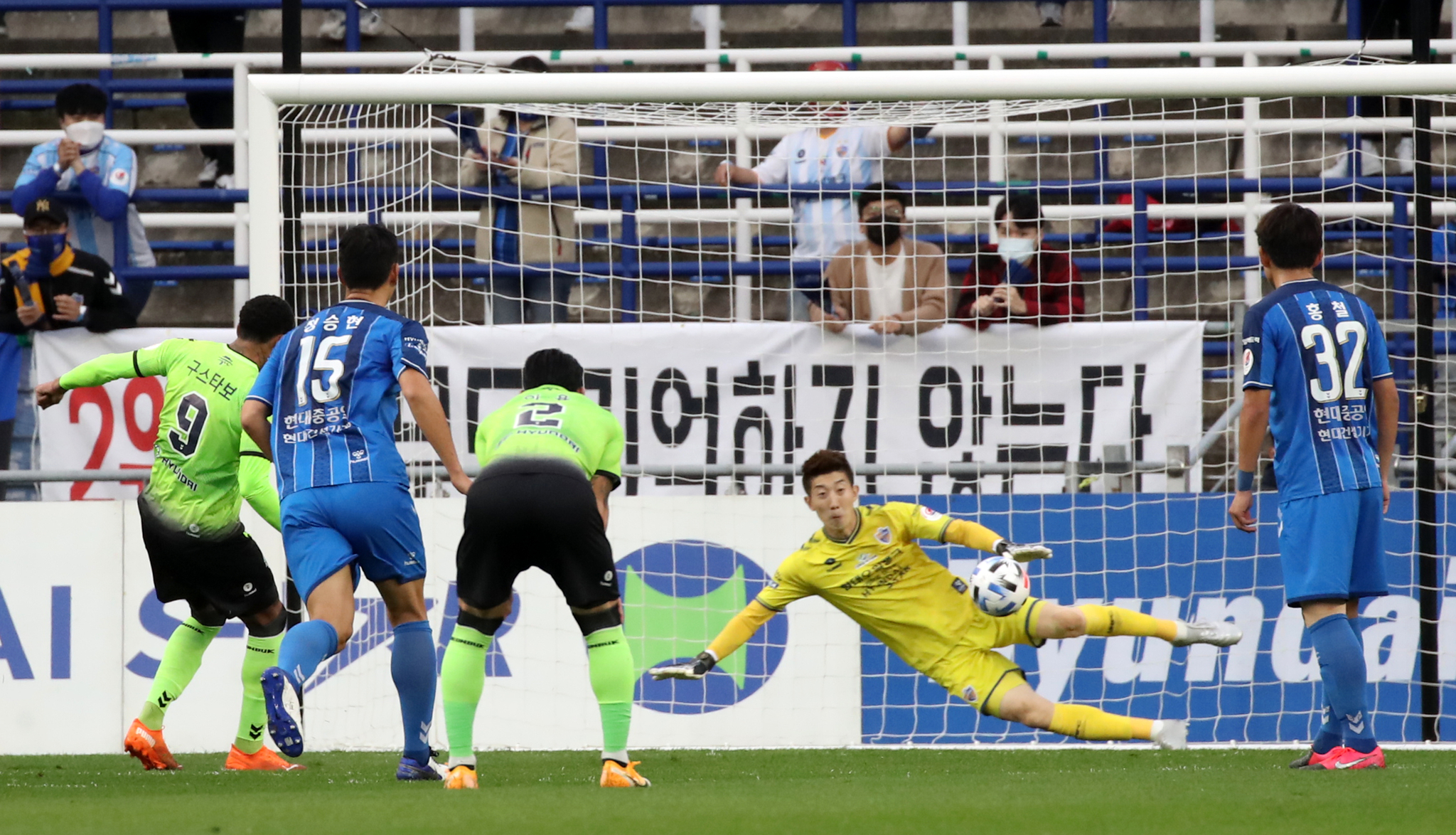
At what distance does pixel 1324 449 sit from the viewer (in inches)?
228

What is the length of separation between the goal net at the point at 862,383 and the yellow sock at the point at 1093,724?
148 cm

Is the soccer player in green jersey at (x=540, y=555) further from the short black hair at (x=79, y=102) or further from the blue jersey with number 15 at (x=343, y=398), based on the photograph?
the short black hair at (x=79, y=102)

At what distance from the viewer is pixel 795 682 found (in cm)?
839

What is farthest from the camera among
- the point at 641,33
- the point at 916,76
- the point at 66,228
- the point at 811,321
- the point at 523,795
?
the point at 641,33

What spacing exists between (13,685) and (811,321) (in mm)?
4413

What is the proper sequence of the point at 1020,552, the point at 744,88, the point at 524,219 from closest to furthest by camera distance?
the point at 1020,552
the point at 744,88
the point at 524,219

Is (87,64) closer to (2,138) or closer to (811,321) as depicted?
(2,138)

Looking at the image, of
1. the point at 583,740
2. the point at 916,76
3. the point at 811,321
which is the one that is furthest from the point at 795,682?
the point at 916,76

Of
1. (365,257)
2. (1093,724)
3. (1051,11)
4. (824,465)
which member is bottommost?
(1093,724)

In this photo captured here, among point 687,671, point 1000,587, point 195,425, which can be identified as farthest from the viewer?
point 195,425

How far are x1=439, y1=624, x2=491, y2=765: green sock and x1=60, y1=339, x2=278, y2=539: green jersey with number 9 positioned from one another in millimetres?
1775

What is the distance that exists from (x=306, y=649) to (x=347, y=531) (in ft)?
1.49

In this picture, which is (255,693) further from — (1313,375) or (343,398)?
(1313,375)

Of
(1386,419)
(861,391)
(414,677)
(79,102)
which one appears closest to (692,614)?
(861,391)
